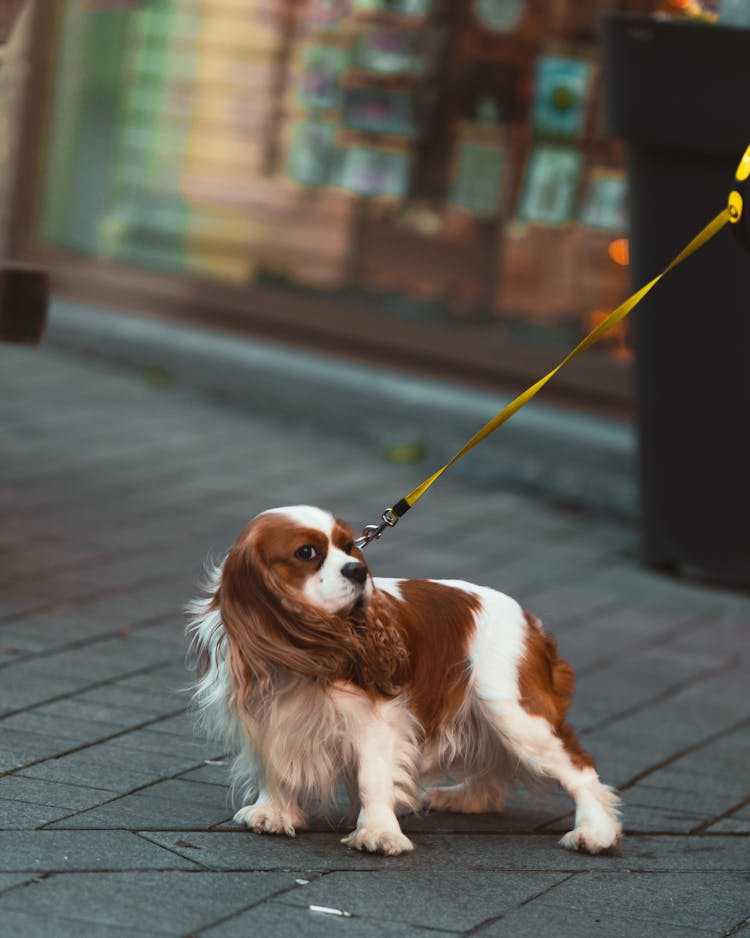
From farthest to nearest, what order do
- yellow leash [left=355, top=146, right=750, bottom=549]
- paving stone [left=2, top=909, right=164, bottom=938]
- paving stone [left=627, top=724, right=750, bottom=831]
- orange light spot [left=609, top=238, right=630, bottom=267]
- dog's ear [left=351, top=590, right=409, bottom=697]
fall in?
orange light spot [left=609, top=238, right=630, bottom=267], paving stone [left=627, top=724, right=750, bottom=831], yellow leash [left=355, top=146, right=750, bottom=549], dog's ear [left=351, top=590, right=409, bottom=697], paving stone [left=2, top=909, right=164, bottom=938]

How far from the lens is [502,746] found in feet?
13.6

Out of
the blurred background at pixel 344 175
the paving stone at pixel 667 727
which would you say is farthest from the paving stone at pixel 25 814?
the blurred background at pixel 344 175

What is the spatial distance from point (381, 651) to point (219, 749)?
914 millimetres

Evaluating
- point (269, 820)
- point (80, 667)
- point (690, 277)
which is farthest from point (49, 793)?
point (690, 277)

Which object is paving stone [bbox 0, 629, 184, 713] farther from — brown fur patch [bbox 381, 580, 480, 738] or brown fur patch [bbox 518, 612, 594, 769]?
brown fur patch [bbox 518, 612, 594, 769]

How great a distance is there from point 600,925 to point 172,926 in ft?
2.92

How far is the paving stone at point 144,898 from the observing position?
3371 millimetres

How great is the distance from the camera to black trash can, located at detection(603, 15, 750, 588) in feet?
21.5

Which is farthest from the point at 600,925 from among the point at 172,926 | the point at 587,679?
the point at 587,679

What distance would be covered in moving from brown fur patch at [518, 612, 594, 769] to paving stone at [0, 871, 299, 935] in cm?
76

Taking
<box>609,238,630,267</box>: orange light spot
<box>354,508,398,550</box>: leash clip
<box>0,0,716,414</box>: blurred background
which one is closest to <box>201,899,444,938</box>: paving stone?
<box>354,508,398,550</box>: leash clip

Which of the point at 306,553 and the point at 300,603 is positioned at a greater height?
the point at 306,553

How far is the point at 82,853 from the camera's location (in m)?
3.72

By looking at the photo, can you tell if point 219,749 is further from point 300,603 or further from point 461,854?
point 300,603
